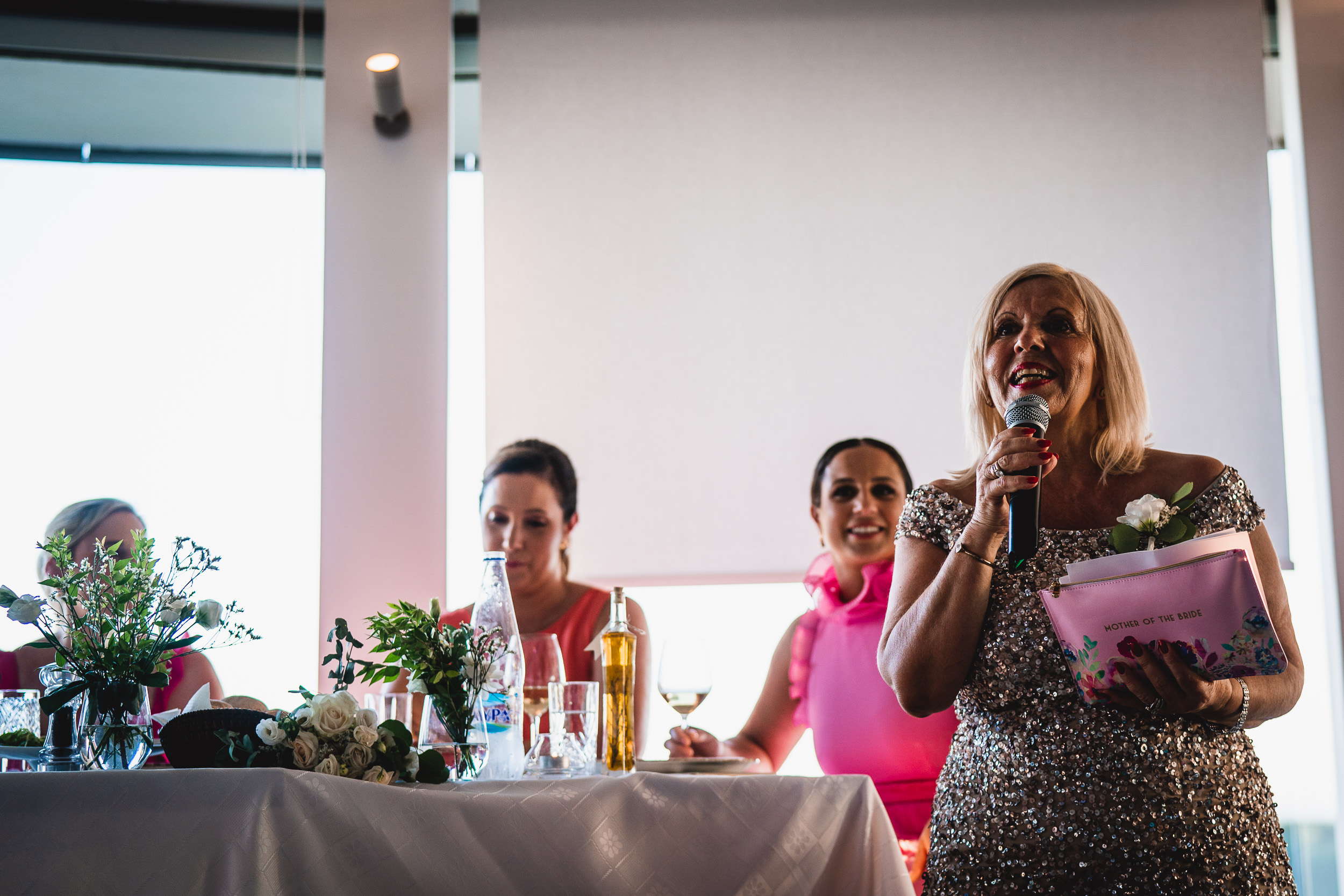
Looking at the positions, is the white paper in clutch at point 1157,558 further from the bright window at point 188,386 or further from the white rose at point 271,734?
the bright window at point 188,386

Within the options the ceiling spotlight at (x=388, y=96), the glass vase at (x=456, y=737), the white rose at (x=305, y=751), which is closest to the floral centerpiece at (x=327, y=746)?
the white rose at (x=305, y=751)

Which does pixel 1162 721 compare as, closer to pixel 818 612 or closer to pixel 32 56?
pixel 818 612

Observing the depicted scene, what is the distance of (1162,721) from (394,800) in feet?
3.16

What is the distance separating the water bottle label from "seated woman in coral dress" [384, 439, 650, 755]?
1.07 metres

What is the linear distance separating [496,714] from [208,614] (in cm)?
40

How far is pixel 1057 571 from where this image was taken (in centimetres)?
150

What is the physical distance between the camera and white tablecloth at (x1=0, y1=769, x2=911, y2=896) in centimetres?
109

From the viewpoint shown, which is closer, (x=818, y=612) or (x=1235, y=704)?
(x=1235, y=704)

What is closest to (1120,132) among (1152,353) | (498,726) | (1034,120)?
(1034,120)

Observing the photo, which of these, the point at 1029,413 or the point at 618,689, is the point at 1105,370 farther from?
the point at 618,689

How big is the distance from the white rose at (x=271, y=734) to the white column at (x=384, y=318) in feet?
6.06

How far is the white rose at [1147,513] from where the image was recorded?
4.65 ft

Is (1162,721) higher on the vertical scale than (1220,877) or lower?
higher

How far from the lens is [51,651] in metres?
2.46
